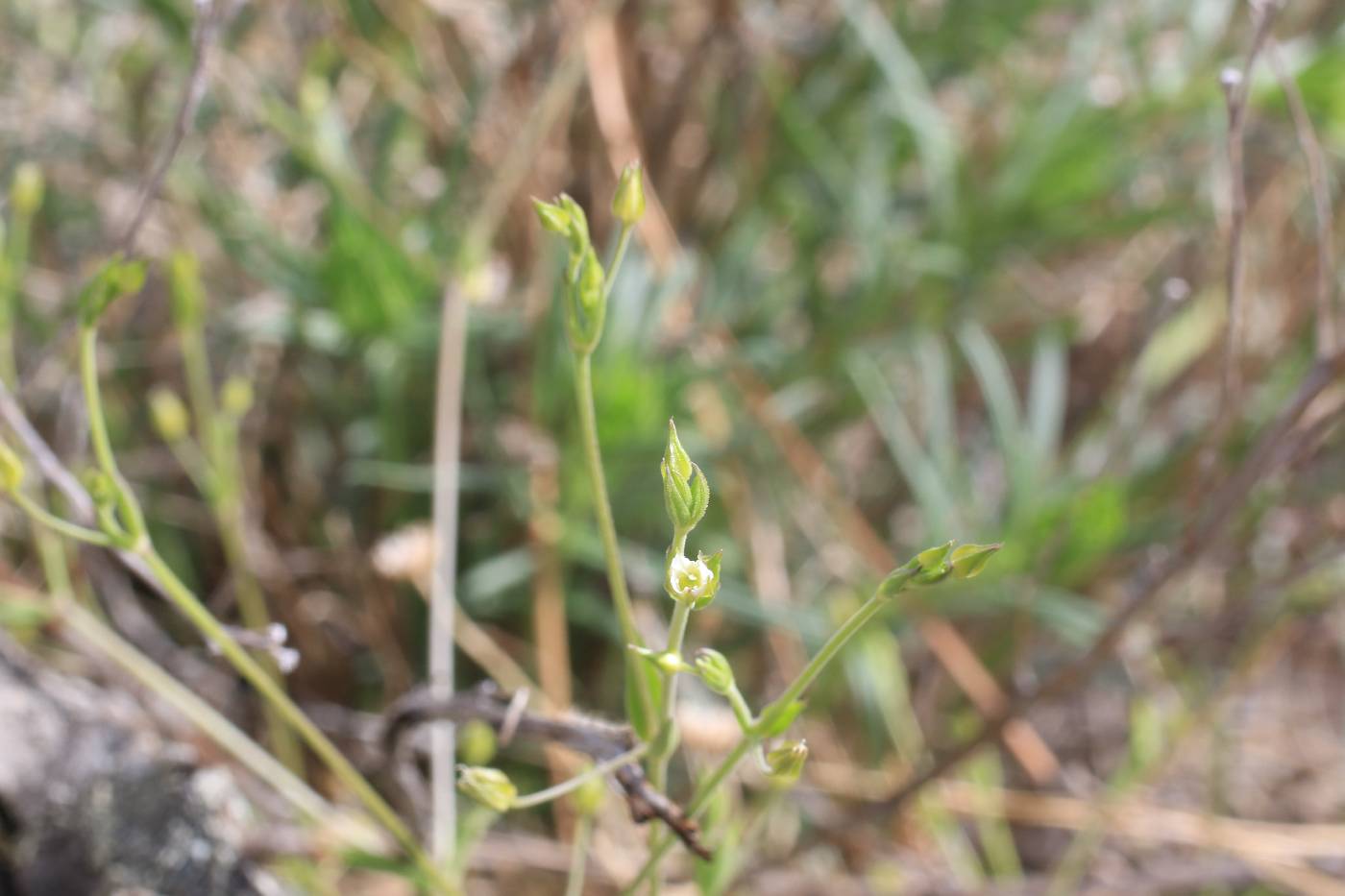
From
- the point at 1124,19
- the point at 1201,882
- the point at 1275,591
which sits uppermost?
the point at 1124,19

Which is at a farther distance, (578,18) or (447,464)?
(578,18)

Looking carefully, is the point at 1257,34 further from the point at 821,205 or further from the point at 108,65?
the point at 108,65

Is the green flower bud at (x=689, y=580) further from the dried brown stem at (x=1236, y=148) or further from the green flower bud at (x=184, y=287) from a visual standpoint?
the green flower bud at (x=184, y=287)

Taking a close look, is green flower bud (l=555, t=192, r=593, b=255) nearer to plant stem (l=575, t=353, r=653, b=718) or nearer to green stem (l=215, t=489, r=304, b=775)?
plant stem (l=575, t=353, r=653, b=718)

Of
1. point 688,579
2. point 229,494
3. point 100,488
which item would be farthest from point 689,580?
point 229,494

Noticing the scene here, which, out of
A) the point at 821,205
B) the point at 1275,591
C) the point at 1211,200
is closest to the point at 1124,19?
the point at 1211,200

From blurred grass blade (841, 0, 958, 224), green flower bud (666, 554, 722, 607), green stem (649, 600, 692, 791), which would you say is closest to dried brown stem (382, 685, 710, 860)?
green stem (649, 600, 692, 791)

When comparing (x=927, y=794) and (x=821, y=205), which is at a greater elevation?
(x=821, y=205)
